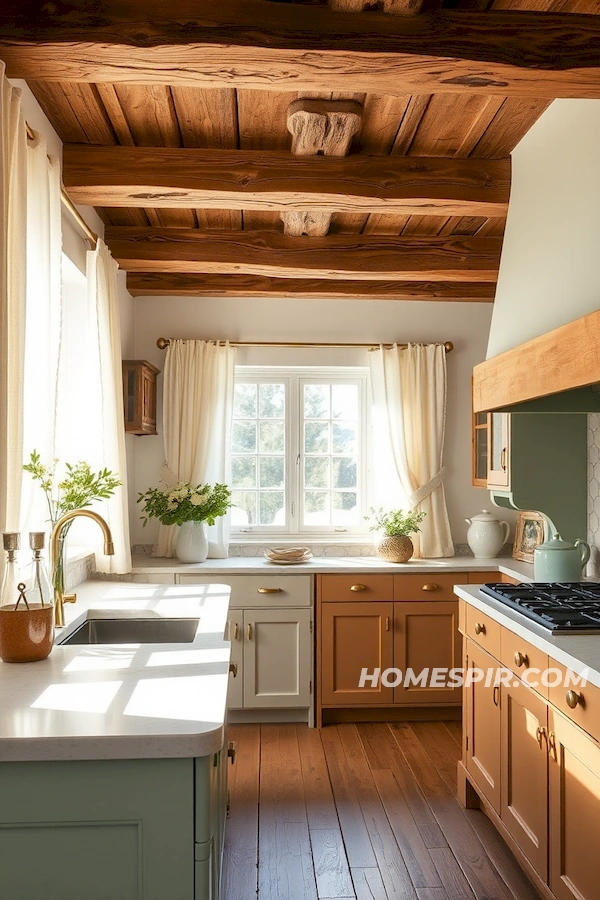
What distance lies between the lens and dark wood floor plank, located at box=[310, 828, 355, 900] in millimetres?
2439

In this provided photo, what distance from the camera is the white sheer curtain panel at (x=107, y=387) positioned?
3.37 metres

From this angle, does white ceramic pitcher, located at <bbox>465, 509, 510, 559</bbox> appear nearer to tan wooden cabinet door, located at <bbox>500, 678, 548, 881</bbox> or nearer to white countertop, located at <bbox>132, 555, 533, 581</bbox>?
white countertop, located at <bbox>132, 555, 533, 581</bbox>

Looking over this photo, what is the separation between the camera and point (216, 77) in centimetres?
207

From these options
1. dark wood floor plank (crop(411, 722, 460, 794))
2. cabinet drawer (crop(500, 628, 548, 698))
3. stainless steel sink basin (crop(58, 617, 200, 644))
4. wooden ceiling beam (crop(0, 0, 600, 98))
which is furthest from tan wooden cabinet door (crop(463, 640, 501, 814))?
wooden ceiling beam (crop(0, 0, 600, 98))

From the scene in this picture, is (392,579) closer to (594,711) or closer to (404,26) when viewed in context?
(594,711)

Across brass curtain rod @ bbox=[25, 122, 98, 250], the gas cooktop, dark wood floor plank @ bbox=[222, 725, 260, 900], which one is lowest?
dark wood floor plank @ bbox=[222, 725, 260, 900]

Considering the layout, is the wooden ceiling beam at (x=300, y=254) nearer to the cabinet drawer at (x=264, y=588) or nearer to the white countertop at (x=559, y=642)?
the cabinet drawer at (x=264, y=588)

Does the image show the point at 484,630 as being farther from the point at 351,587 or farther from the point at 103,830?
the point at 103,830

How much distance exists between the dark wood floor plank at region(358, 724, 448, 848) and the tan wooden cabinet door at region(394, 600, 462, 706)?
243 millimetres

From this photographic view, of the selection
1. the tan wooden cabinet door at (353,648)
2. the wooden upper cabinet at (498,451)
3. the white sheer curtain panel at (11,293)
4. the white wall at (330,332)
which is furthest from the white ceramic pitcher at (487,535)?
the white sheer curtain panel at (11,293)

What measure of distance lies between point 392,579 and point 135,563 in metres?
1.44

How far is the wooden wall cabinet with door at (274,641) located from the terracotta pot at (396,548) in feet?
1.63

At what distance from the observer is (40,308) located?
248 cm

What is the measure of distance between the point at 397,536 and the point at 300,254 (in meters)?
1.66
